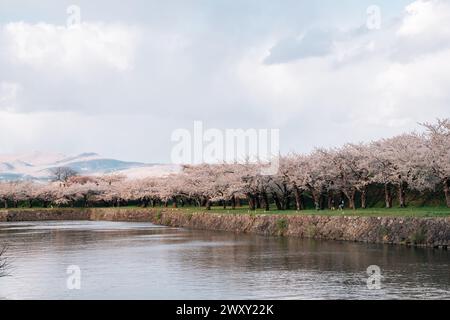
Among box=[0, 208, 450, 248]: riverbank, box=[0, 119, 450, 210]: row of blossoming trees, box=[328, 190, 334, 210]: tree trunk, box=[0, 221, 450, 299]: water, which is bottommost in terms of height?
box=[0, 221, 450, 299]: water

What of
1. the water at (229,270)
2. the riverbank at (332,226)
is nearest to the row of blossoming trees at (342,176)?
the riverbank at (332,226)

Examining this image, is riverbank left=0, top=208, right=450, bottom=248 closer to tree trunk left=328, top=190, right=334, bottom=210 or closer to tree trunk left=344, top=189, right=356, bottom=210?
tree trunk left=344, top=189, right=356, bottom=210

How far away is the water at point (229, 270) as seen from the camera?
25.1 m

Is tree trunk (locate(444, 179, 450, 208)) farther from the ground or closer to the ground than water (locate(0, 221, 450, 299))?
farther from the ground

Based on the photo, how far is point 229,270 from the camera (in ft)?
104

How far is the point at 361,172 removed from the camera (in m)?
60.8

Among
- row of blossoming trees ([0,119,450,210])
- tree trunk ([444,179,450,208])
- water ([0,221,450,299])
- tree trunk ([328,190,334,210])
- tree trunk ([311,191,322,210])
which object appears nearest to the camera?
water ([0,221,450,299])

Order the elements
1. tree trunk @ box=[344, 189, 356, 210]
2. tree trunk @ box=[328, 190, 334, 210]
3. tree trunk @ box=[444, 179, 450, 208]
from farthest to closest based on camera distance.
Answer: tree trunk @ box=[328, 190, 334, 210], tree trunk @ box=[344, 189, 356, 210], tree trunk @ box=[444, 179, 450, 208]

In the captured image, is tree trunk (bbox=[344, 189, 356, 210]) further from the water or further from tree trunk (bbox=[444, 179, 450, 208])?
the water

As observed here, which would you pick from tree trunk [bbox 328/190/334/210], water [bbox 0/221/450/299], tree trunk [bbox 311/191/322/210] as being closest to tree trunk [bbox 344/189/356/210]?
tree trunk [bbox 328/190/334/210]

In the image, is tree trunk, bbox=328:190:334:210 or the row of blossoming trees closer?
the row of blossoming trees

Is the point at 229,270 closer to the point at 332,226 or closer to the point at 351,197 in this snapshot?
the point at 332,226

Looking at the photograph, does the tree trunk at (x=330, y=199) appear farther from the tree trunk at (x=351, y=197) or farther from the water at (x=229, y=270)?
the water at (x=229, y=270)

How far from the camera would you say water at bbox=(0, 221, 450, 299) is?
25078 millimetres
